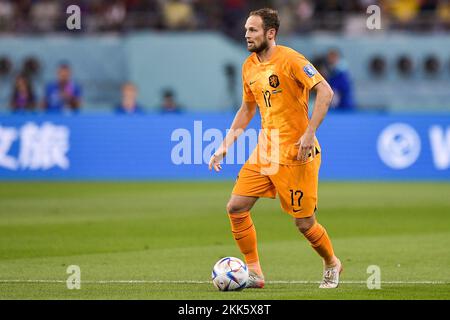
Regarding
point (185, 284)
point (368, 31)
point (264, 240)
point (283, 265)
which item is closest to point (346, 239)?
point (264, 240)

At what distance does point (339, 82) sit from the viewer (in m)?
22.7

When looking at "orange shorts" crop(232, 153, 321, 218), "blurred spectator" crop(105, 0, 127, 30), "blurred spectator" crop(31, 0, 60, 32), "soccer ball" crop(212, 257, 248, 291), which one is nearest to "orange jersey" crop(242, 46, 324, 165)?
"orange shorts" crop(232, 153, 321, 218)

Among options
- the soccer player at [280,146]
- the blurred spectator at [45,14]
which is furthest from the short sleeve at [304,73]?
the blurred spectator at [45,14]

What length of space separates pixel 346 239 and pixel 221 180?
975cm

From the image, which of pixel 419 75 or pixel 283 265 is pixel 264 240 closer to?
pixel 283 265

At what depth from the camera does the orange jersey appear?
30.9ft

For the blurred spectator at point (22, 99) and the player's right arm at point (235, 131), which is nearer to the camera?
the player's right arm at point (235, 131)

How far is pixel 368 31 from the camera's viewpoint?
99.1 feet

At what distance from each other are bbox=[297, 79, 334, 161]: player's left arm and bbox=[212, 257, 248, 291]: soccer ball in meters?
1.14

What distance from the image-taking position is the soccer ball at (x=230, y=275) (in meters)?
9.26

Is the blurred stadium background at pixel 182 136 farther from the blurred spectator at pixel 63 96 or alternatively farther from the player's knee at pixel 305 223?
the player's knee at pixel 305 223

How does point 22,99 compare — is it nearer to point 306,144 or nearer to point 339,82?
point 339,82

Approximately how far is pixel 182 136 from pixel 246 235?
1278 centimetres

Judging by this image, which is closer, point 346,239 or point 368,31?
point 346,239
